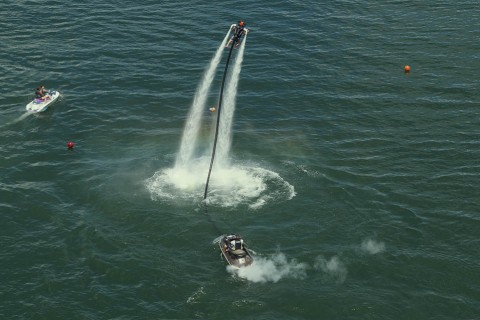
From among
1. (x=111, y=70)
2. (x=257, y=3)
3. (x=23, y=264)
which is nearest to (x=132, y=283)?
(x=23, y=264)

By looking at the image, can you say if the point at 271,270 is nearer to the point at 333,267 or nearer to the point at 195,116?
the point at 333,267

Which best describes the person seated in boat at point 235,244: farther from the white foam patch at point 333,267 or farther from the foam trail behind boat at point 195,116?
the foam trail behind boat at point 195,116

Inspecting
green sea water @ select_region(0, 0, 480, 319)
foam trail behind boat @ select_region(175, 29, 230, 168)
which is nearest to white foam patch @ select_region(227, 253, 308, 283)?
green sea water @ select_region(0, 0, 480, 319)

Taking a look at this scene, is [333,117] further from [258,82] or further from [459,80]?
[459,80]

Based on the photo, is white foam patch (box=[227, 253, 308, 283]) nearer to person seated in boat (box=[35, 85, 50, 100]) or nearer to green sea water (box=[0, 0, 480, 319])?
green sea water (box=[0, 0, 480, 319])

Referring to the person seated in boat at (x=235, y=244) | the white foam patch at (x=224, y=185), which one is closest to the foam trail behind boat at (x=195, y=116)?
the white foam patch at (x=224, y=185)

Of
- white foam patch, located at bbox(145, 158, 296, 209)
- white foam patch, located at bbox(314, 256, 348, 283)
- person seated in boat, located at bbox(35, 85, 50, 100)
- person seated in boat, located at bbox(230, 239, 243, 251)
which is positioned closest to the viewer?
white foam patch, located at bbox(314, 256, 348, 283)

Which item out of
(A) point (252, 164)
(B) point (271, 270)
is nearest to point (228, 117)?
(A) point (252, 164)
